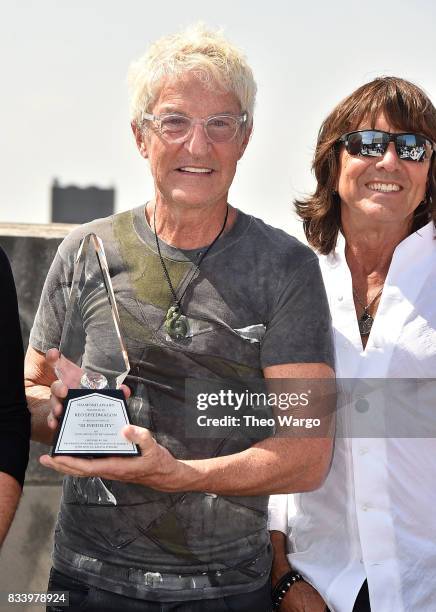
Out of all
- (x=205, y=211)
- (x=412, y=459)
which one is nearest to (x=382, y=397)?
(x=412, y=459)

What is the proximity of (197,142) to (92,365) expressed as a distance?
774mm

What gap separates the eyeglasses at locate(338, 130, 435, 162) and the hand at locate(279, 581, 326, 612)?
1.54 m

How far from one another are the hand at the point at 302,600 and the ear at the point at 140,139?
1.56 metres

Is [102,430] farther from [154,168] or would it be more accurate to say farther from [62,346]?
[154,168]

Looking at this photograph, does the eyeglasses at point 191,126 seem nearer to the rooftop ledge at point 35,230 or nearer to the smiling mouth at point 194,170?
the smiling mouth at point 194,170

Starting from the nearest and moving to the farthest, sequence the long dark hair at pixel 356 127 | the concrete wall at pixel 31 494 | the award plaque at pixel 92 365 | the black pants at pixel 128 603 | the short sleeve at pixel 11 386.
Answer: the short sleeve at pixel 11 386 → the award plaque at pixel 92 365 → the black pants at pixel 128 603 → the long dark hair at pixel 356 127 → the concrete wall at pixel 31 494

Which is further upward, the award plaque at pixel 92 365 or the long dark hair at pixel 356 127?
the long dark hair at pixel 356 127

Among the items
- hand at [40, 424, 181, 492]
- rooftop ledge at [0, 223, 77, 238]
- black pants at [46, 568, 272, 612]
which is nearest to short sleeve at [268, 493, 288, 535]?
black pants at [46, 568, 272, 612]

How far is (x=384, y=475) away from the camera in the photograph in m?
3.68

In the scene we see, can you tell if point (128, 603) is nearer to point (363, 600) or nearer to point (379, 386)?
point (363, 600)

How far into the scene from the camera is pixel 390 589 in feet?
12.1

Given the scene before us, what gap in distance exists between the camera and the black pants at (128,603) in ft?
11.0

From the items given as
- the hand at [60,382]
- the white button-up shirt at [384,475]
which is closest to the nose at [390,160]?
the white button-up shirt at [384,475]

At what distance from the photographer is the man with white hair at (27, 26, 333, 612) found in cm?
336
